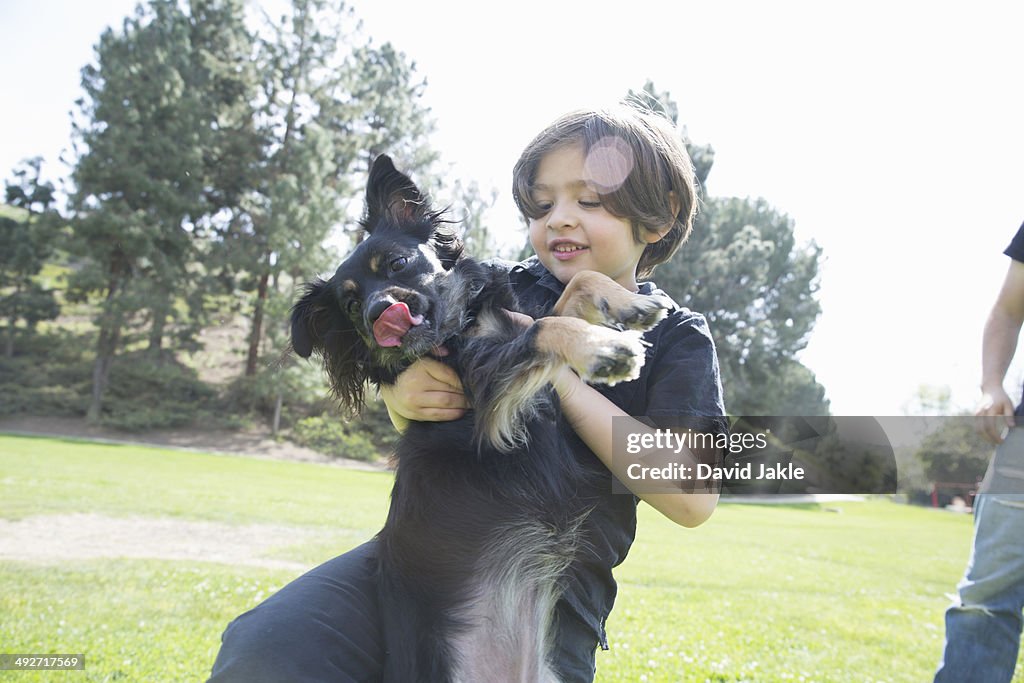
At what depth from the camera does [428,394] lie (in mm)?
2723

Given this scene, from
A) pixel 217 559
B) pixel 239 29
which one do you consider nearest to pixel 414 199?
pixel 217 559

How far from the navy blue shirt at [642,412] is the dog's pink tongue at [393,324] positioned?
79 centimetres

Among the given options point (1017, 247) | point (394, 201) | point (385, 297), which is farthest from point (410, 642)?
point (1017, 247)

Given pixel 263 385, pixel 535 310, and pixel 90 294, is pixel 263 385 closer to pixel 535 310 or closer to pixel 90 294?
pixel 90 294

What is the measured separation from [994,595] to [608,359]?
2137 millimetres

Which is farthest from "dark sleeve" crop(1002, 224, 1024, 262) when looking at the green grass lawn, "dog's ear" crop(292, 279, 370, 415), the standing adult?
"dog's ear" crop(292, 279, 370, 415)

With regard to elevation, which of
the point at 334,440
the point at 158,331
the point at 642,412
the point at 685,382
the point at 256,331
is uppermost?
the point at 256,331

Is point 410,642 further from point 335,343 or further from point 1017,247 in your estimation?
point 1017,247

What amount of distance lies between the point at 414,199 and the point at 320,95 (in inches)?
1242

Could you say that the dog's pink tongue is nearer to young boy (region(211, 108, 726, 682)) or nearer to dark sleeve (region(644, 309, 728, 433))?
young boy (region(211, 108, 726, 682))

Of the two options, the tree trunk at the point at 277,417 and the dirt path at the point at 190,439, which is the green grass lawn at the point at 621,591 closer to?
the dirt path at the point at 190,439

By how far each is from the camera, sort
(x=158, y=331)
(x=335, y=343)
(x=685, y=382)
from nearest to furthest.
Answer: (x=685, y=382)
(x=335, y=343)
(x=158, y=331)

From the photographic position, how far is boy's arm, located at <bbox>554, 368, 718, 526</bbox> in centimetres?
246

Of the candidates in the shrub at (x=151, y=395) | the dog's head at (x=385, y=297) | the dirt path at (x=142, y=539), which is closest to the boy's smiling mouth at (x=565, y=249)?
the dog's head at (x=385, y=297)
